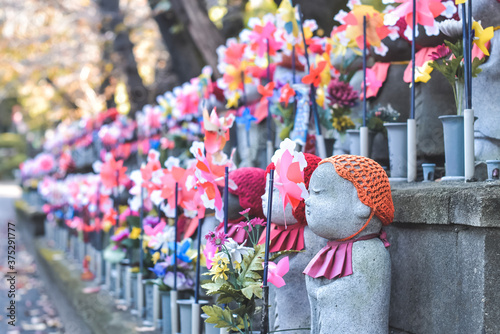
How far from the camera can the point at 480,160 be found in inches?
107

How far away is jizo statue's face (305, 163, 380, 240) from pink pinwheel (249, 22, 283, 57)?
6.06 ft

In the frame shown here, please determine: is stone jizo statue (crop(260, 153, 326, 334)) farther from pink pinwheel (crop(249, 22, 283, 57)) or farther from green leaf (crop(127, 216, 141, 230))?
green leaf (crop(127, 216, 141, 230))

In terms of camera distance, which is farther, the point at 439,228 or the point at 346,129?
the point at 346,129

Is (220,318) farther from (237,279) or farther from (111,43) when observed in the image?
(111,43)

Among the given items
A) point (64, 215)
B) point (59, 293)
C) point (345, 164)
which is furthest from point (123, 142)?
point (345, 164)

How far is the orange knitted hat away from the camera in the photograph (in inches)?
83.1

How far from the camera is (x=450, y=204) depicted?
2143 millimetres

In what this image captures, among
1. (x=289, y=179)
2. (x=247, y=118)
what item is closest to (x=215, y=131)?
(x=289, y=179)

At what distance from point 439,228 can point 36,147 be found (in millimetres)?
13743

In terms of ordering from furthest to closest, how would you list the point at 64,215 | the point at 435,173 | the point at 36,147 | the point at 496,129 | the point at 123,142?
the point at 36,147 < the point at 64,215 < the point at 123,142 < the point at 435,173 < the point at 496,129

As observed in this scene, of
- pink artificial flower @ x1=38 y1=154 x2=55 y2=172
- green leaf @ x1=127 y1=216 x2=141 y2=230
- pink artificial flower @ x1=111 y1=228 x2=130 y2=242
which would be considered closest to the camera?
green leaf @ x1=127 y1=216 x2=141 y2=230

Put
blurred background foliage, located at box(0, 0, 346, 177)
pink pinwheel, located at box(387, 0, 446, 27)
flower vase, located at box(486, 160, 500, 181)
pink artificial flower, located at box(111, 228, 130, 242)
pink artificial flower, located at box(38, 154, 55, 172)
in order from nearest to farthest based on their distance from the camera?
flower vase, located at box(486, 160, 500, 181) → pink pinwheel, located at box(387, 0, 446, 27) → pink artificial flower, located at box(111, 228, 130, 242) → blurred background foliage, located at box(0, 0, 346, 177) → pink artificial flower, located at box(38, 154, 55, 172)

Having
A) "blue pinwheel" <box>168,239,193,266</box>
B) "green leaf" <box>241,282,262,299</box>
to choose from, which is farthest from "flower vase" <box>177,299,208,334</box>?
"green leaf" <box>241,282,262,299</box>

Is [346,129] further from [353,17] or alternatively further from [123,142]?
[123,142]
